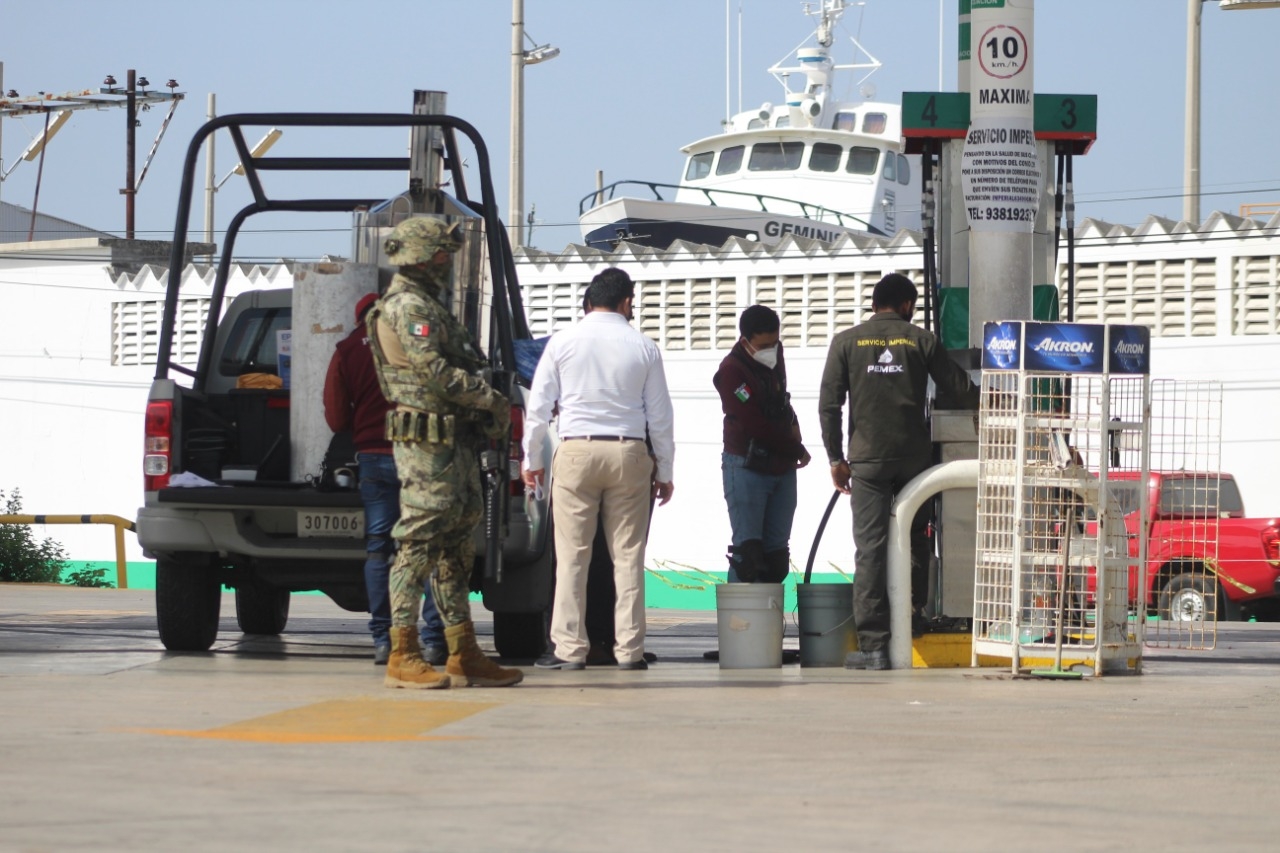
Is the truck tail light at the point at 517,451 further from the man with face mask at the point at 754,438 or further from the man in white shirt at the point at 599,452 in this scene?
the man with face mask at the point at 754,438

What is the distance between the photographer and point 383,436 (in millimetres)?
8242

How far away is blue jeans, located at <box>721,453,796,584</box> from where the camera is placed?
380 inches

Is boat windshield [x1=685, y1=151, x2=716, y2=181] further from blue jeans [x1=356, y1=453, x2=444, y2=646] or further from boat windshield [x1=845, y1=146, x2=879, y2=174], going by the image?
blue jeans [x1=356, y1=453, x2=444, y2=646]

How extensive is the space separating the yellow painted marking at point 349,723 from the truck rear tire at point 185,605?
2659 millimetres

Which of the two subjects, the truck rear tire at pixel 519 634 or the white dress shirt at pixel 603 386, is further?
the truck rear tire at pixel 519 634

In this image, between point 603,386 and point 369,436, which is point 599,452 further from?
point 369,436

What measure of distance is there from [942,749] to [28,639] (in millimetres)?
6348

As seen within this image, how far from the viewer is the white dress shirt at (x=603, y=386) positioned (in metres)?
8.73

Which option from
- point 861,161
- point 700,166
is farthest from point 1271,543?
point 700,166

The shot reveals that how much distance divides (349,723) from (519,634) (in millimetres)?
3263

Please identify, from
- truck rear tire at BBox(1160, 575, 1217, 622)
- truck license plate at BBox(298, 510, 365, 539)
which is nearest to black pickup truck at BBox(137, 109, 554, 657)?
truck license plate at BBox(298, 510, 365, 539)

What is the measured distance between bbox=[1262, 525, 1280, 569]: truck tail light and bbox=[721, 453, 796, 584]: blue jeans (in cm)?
1008

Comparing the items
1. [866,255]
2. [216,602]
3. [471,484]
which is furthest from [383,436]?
[866,255]

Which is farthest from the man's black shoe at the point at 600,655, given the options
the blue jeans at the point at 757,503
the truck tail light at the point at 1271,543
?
the truck tail light at the point at 1271,543
